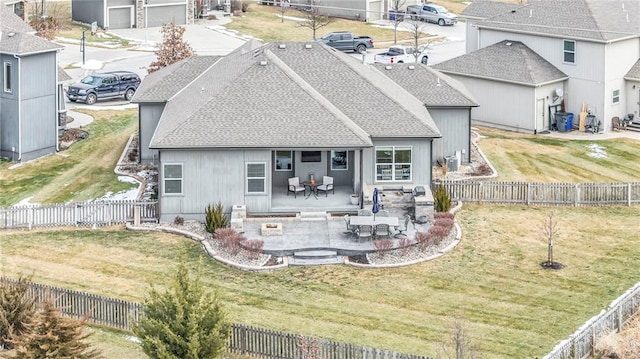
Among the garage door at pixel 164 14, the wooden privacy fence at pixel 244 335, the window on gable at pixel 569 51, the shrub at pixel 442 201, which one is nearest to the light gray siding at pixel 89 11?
the garage door at pixel 164 14

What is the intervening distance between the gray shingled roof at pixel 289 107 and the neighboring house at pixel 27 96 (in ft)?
23.4

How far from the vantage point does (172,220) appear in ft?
135

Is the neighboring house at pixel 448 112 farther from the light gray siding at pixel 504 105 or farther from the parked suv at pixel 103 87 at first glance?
the parked suv at pixel 103 87

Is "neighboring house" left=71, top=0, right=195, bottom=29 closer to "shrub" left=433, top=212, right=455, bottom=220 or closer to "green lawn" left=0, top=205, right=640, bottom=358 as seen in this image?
"green lawn" left=0, top=205, right=640, bottom=358

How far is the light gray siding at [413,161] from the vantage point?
1713 inches

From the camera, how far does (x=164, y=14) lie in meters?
88.6

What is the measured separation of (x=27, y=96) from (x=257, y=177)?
14.9 m

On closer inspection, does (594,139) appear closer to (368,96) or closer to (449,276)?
(368,96)

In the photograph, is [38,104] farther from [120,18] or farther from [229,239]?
[120,18]

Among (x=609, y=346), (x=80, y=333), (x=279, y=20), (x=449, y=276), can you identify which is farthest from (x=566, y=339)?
(x=279, y=20)

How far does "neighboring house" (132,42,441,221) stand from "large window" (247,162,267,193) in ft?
0.12

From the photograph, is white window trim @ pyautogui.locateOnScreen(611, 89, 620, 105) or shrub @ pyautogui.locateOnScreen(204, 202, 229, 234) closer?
shrub @ pyautogui.locateOnScreen(204, 202, 229, 234)

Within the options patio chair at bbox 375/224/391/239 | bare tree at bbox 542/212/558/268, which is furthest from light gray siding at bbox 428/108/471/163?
patio chair at bbox 375/224/391/239

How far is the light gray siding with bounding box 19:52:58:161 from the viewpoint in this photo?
50.5 m
